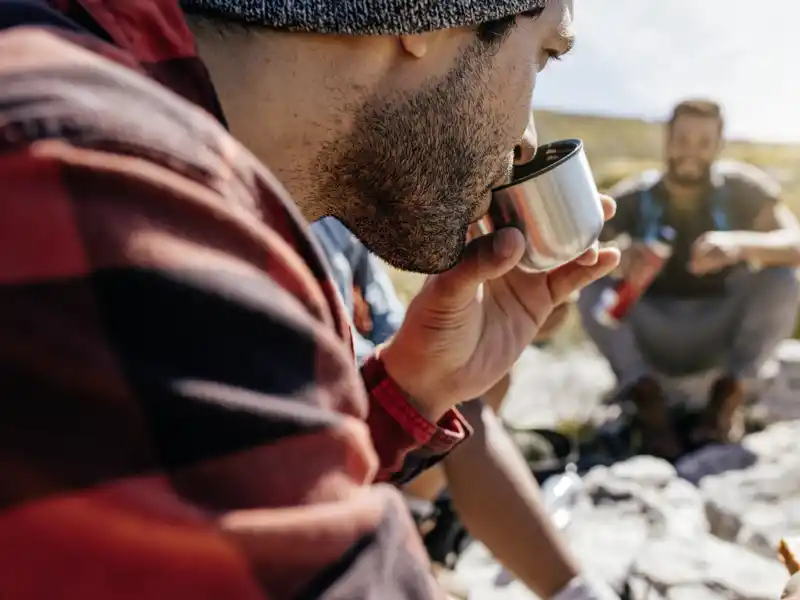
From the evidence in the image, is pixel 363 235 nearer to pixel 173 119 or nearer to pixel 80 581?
pixel 173 119

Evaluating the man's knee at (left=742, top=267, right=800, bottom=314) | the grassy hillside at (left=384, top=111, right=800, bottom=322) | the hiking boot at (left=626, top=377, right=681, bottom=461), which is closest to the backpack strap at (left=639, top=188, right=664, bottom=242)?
the man's knee at (left=742, top=267, right=800, bottom=314)

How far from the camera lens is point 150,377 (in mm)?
441

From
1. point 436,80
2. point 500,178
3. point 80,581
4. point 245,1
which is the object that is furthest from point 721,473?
point 80,581

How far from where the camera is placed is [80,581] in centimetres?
42

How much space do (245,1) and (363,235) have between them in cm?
36

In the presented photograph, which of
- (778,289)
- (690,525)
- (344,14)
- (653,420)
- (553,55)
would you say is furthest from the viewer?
(778,289)

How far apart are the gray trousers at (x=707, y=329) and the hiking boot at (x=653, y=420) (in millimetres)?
102

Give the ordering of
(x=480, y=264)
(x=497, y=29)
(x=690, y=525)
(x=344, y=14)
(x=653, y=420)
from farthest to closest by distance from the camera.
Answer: (x=653, y=420)
(x=690, y=525)
(x=480, y=264)
(x=497, y=29)
(x=344, y=14)

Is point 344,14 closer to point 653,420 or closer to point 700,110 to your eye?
point 653,420

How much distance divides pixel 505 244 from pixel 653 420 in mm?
1920

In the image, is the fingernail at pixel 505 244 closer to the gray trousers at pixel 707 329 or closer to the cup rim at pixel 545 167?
the cup rim at pixel 545 167

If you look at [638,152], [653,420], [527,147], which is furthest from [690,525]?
[638,152]

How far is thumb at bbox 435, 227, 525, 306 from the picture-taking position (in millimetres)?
1079

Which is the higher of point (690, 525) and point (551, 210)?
point (551, 210)
